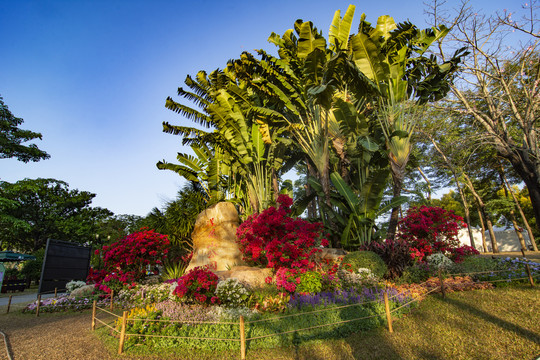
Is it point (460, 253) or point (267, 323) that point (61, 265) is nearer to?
point (267, 323)

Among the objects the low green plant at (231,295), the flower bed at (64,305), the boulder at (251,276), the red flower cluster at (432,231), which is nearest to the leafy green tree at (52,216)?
the flower bed at (64,305)

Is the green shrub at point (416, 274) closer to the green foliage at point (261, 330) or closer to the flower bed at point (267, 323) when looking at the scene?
the flower bed at point (267, 323)

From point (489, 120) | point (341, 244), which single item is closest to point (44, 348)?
point (341, 244)

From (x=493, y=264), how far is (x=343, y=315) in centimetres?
616

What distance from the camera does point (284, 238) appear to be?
26.9 feet

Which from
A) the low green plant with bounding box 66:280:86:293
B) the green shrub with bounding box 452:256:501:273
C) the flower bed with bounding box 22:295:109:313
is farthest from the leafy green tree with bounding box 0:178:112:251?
the green shrub with bounding box 452:256:501:273

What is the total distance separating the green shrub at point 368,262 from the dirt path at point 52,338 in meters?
6.32

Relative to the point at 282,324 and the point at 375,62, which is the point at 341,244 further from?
the point at 375,62

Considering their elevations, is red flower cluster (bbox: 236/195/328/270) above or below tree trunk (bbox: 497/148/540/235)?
below

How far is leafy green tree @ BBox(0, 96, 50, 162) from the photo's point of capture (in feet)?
52.7

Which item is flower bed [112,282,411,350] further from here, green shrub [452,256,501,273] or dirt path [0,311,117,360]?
green shrub [452,256,501,273]

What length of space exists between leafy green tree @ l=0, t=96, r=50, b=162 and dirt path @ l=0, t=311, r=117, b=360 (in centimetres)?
1233

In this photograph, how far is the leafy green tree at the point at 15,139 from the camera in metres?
16.1

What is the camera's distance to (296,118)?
13.3 meters
